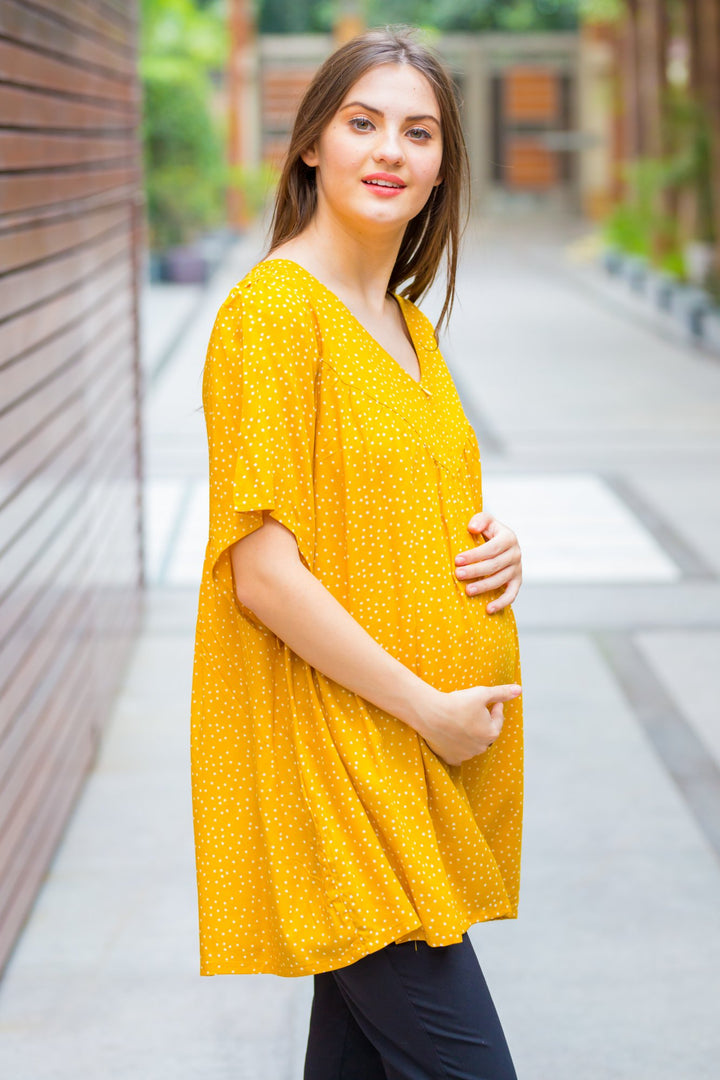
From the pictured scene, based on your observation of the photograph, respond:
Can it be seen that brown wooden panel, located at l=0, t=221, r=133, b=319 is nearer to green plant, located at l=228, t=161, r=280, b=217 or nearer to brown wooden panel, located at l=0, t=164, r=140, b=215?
brown wooden panel, located at l=0, t=164, r=140, b=215

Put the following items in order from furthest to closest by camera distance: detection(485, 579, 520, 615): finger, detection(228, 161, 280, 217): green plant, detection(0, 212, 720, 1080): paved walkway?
detection(228, 161, 280, 217): green plant < detection(0, 212, 720, 1080): paved walkway < detection(485, 579, 520, 615): finger

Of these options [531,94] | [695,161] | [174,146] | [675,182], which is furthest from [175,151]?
[531,94]

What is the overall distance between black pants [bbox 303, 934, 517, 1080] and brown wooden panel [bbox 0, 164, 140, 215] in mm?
1795

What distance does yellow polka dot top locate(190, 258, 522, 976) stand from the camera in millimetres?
1569

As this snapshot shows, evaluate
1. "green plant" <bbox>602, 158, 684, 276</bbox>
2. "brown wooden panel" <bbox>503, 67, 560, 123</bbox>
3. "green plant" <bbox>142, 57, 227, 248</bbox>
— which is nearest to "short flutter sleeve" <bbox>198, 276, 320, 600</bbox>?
"green plant" <bbox>602, 158, 684, 276</bbox>

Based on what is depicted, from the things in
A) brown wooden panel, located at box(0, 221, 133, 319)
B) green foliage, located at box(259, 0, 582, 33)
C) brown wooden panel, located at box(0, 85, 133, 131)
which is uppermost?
green foliage, located at box(259, 0, 582, 33)

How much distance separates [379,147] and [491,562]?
0.49 m

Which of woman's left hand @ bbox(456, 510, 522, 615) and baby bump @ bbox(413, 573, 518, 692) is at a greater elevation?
woman's left hand @ bbox(456, 510, 522, 615)

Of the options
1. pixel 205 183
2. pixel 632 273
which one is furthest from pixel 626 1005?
pixel 205 183

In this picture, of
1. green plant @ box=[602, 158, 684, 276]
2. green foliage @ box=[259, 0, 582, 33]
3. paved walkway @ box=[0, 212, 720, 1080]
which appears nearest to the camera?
paved walkway @ box=[0, 212, 720, 1080]

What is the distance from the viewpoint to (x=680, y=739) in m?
4.19

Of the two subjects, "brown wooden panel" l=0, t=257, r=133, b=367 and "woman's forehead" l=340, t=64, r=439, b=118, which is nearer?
"woman's forehead" l=340, t=64, r=439, b=118

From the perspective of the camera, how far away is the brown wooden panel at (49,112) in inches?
116

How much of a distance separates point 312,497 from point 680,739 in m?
2.82
